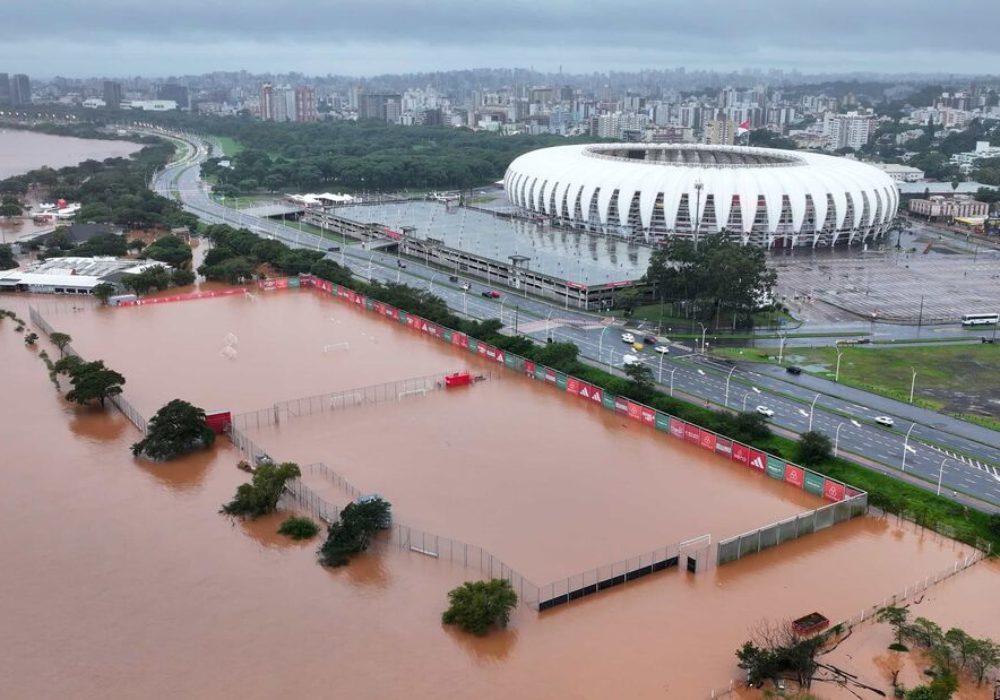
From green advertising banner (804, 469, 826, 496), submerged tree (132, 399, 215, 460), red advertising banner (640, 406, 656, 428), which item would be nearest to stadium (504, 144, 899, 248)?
red advertising banner (640, 406, 656, 428)

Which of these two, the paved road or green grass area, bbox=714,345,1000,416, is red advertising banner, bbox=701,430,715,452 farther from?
green grass area, bbox=714,345,1000,416

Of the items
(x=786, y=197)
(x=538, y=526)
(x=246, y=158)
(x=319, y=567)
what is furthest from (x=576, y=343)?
(x=246, y=158)

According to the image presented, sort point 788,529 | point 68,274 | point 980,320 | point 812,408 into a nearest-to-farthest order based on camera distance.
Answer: point 788,529 < point 812,408 < point 980,320 < point 68,274

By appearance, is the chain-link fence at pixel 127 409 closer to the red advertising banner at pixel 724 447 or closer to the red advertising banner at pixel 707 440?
the red advertising banner at pixel 707 440

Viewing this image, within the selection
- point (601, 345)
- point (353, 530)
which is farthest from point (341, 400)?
point (601, 345)

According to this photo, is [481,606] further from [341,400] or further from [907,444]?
[907,444]

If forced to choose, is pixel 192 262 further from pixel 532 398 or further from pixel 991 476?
pixel 991 476

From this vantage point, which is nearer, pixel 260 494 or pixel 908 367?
pixel 260 494
